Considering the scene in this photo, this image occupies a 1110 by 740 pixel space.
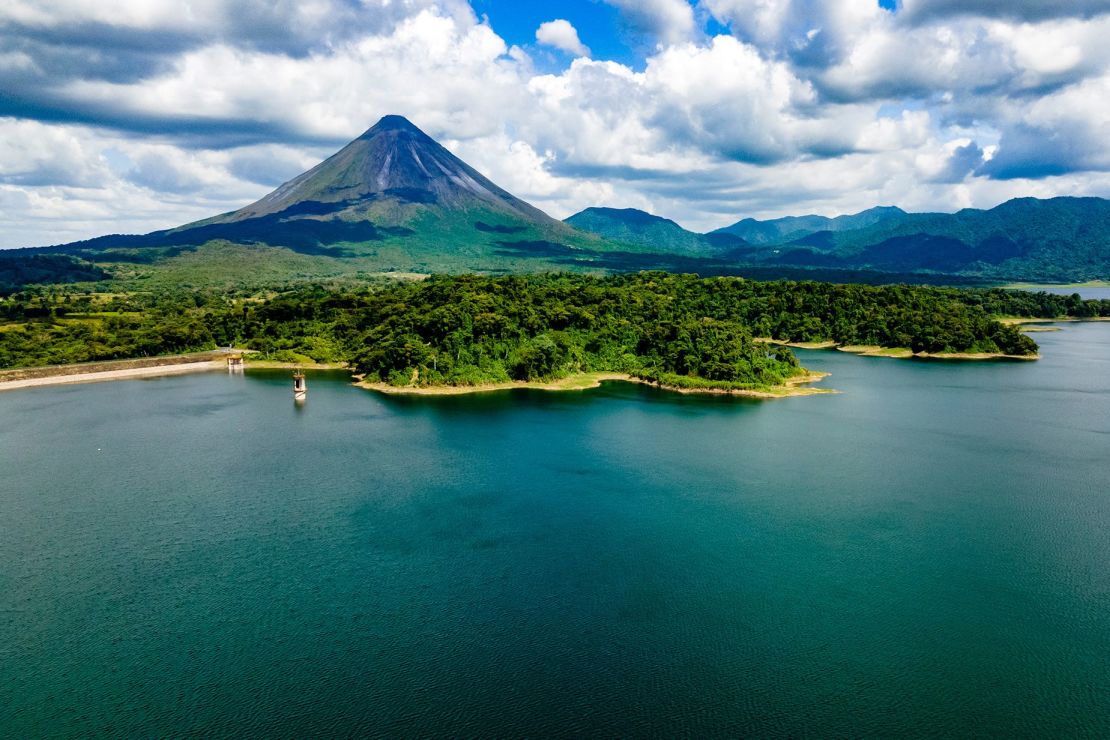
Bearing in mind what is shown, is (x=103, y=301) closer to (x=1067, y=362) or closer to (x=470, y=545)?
(x=470, y=545)

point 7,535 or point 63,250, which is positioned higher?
point 63,250

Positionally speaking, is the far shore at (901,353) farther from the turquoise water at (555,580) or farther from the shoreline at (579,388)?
the turquoise water at (555,580)

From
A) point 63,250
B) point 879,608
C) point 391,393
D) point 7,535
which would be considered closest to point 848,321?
point 391,393

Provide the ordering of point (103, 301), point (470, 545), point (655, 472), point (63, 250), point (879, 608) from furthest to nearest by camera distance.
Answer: point (63, 250)
point (103, 301)
point (655, 472)
point (470, 545)
point (879, 608)

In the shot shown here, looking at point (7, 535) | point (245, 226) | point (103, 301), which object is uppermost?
point (245, 226)

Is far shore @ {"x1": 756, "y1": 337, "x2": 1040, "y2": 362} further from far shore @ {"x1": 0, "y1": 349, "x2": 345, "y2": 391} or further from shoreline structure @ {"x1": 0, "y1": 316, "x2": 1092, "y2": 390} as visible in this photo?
far shore @ {"x1": 0, "y1": 349, "x2": 345, "y2": 391}

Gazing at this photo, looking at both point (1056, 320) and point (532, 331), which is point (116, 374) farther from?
point (1056, 320)

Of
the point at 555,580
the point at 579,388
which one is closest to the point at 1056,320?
the point at 579,388
